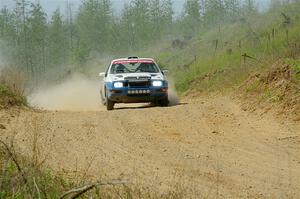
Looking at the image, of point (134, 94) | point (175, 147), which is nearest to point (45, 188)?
point (175, 147)

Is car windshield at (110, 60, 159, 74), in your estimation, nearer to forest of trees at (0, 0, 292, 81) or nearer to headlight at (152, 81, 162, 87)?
headlight at (152, 81, 162, 87)

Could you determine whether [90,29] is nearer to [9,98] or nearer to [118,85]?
[118,85]

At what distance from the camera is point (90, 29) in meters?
65.5

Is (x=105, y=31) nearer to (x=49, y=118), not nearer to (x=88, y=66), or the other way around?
(x=88, y=66)

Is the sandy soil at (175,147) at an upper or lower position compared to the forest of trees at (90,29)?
lower

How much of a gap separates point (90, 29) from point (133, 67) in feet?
162

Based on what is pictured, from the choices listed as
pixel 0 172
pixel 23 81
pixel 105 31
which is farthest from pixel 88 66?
pixel 0 172

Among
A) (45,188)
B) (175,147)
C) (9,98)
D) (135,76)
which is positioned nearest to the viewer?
(45,188)

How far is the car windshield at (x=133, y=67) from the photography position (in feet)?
55.2

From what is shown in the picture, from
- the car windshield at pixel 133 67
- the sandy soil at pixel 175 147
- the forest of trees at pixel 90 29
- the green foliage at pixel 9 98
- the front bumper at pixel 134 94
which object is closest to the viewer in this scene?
the sandy soil at pixel 175 147

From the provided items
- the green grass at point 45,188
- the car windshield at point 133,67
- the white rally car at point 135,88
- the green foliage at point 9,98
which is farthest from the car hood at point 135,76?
the green grass at point 45,188

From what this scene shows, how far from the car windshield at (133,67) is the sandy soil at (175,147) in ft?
11.1

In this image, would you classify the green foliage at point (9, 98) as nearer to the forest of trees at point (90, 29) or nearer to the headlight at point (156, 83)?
the headlight at point (156, 83)

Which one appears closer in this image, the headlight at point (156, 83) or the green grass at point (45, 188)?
the green grass at point (45, 188)
